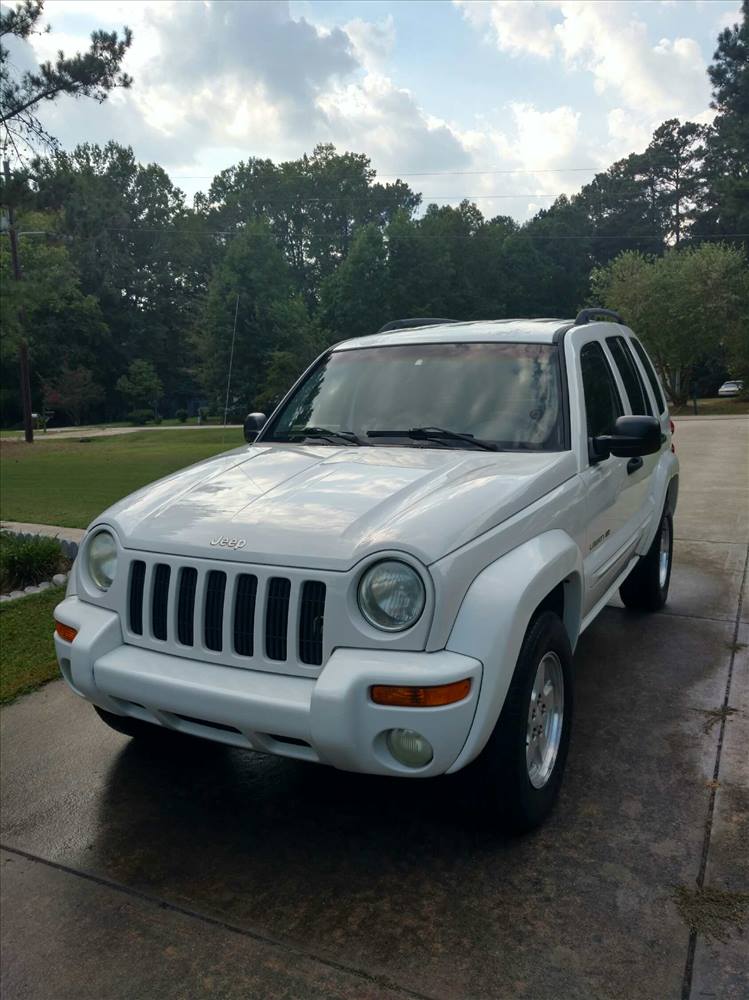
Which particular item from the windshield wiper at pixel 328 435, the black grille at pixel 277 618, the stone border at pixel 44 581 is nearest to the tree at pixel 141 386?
the stone border at pixel 44 581

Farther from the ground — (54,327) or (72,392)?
(54,327)

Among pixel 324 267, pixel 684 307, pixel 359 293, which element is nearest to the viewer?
pixel 684 307

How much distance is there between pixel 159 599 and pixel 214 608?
0.88ft

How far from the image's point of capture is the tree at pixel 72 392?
53469mm

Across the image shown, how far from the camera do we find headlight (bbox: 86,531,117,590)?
331 centimetres

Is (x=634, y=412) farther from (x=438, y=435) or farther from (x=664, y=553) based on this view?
(x=438, y=435)

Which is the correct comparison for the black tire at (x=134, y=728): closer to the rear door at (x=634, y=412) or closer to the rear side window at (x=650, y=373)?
the rear door at (x=634, y=412)

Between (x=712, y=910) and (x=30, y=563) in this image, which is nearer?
(x=712, y=910)

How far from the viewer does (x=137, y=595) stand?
3.18 meters

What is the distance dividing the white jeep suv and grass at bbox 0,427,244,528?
6.25 metres

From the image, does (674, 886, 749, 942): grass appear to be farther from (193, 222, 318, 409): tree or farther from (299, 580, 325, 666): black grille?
(193, 222, 318, 409): tree

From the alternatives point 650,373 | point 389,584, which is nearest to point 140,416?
point 650,373

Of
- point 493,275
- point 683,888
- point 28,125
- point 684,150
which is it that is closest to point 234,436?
point 28,125

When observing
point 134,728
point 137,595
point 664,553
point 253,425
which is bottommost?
point 134,728
